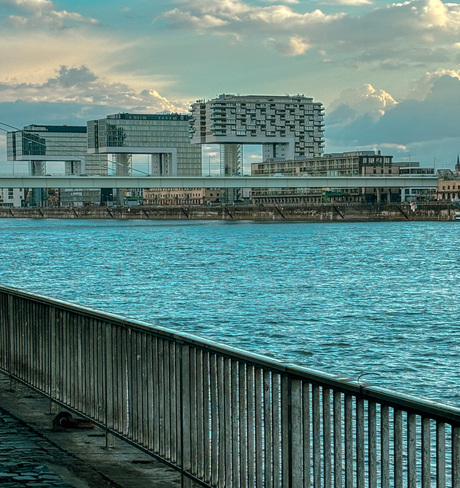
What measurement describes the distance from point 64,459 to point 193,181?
11634 cm

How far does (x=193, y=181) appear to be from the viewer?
122625mm

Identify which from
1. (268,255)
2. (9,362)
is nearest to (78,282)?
(268,255)

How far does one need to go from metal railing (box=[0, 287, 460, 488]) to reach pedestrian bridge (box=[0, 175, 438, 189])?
104898 mm

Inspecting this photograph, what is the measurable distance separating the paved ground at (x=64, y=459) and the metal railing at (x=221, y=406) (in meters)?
0.20

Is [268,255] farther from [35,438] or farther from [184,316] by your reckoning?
[35,438]

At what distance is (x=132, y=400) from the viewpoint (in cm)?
675

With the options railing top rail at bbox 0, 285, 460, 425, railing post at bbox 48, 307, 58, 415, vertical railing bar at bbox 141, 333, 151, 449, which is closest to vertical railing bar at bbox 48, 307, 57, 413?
railing post at bbox 48, 307, 58, 415

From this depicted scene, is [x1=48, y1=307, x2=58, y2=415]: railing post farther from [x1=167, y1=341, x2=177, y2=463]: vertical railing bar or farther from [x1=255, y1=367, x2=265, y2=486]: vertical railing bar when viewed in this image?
[x1=255, y1=367, x2=265, y2=486]: vertical railing bar

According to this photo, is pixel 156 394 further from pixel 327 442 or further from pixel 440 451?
pixel 440 451

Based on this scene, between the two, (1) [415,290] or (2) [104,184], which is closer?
(1) [415,290]

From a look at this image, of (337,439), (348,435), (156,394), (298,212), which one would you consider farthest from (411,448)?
(298,212)

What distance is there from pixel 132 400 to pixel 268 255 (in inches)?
2339

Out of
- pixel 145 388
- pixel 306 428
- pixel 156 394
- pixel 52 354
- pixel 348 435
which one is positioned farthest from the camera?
pixel 52 354

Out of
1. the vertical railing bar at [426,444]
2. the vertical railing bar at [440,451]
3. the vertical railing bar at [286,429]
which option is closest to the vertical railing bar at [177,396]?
the vertical railing bar at [286,429]
